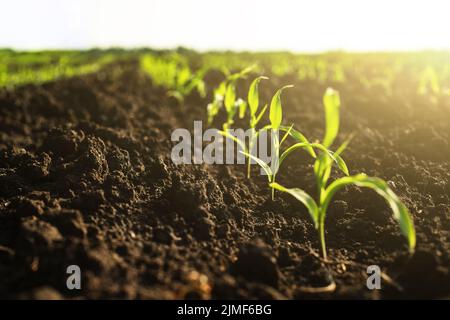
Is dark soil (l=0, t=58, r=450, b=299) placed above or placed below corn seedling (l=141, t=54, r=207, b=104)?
below

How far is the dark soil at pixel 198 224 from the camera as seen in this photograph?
1421 mm

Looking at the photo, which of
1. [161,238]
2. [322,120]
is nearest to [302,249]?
[161,238]

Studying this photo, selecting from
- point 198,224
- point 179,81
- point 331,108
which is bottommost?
point 198,224

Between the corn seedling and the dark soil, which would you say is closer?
the dark soil

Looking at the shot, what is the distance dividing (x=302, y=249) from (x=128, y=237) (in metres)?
0.74

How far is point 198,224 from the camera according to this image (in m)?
1.81

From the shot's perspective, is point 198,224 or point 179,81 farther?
point 179,81

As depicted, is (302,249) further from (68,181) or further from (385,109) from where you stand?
(385,109)

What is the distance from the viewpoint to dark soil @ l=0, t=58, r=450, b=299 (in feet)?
4.66

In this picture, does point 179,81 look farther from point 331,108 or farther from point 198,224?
point 331,108

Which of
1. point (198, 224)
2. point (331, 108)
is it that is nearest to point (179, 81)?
point (198, 224)

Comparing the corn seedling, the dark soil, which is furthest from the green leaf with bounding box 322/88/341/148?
the corn seedling

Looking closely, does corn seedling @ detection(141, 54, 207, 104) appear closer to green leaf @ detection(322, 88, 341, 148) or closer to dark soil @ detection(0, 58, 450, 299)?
dark soil @ detection(0, 58, 450, 299)

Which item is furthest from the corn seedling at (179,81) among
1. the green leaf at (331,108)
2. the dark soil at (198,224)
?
the green leaf at (331,108)
